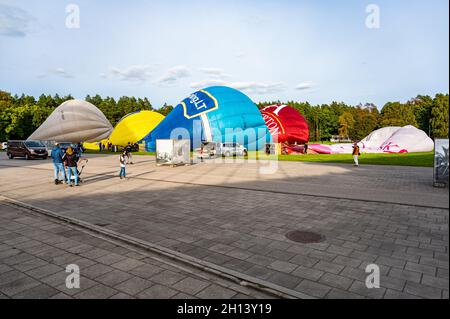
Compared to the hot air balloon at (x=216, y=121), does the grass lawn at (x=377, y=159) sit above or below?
below

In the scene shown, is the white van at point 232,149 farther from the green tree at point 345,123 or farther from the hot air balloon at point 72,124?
the green tree at point 345,123

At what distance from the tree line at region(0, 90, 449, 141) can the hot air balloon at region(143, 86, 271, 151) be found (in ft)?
91.4

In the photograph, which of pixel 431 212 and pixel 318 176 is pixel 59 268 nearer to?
pixel 431 212

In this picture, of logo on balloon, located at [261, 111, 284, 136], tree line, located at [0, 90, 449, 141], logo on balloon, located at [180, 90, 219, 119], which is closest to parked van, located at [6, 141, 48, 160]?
logo on balloon, located at [180, 90, 219, 119]

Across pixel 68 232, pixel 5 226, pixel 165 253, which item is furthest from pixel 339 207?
pixel 5 226

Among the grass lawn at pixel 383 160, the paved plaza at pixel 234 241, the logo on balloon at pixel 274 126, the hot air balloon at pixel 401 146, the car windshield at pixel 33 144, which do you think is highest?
the logo on balloon at pixel 274 126

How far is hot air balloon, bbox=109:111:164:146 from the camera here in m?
43.2

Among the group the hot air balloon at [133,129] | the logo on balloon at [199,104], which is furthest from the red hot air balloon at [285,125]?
the hot air balloon at [133,129]

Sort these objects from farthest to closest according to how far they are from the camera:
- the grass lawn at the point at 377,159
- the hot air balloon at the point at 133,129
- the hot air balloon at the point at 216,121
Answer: the hot air balloon at the point at 133,129 → the hot air balloon at the point at 216,121 → the grass lawn at the point at 377,159

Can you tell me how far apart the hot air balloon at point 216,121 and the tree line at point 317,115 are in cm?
2786

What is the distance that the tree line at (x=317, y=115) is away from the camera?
66438 millimetres

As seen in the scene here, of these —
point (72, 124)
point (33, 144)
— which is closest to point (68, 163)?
point (33, 144)

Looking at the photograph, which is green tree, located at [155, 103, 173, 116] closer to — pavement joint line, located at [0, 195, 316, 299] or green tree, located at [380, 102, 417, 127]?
green tree, located at [380, 102, 417, 127]
